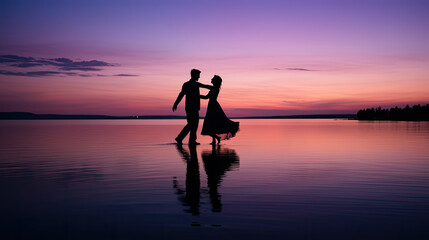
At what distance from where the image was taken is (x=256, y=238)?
454 centimetres

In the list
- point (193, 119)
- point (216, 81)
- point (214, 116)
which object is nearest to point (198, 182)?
point (193, 119)

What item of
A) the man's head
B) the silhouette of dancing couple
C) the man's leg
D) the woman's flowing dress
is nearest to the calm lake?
the man's leg

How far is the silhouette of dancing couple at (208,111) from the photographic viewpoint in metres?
18.6

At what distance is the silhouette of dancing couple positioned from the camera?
18.6 meters

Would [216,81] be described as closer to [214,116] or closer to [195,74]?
[195,74]

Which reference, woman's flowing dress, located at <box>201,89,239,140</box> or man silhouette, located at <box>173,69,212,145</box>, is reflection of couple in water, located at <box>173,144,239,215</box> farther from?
woman's flowing dress, located at <box>201,89,239,140</box>

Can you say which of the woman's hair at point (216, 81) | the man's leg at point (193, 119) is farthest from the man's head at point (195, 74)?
the man's leg at point (193, 119)

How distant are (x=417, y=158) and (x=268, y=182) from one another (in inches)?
290

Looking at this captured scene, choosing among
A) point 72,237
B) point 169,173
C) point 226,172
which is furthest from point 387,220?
point 169,173

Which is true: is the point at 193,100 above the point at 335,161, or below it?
above

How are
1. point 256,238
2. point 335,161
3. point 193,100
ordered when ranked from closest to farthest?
point 256,238
point 335,161
point 193,100

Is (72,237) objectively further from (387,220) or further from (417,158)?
(417,158)

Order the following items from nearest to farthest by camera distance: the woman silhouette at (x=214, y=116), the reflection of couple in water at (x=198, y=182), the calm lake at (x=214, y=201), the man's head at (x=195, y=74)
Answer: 1. the calm lake at (x=214, y=201)
2. the reflection of couple in water at (x=198, y=182)
3. the man's head at (x=195, y=74)
4. the woman silhouette at (x=214, y=116)

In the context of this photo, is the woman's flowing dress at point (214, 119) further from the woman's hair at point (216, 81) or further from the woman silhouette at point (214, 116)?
the woman's hair at point (216, 81)
